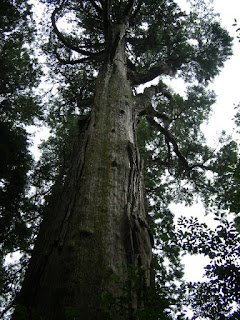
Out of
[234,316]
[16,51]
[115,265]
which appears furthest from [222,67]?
[115,265]

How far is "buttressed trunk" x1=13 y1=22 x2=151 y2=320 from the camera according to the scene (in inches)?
63.2

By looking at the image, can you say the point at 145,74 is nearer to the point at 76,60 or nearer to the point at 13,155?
the point at 76,60

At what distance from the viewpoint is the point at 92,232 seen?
1973mm

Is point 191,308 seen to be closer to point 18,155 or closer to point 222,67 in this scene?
point 18,155

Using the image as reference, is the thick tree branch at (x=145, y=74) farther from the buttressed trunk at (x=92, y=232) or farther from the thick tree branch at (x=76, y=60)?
the buttressed trunk at (x=92, y=232)

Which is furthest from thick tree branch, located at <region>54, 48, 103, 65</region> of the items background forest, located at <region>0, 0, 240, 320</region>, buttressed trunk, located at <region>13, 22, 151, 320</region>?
buttressed trunk, located at <region>13, 22, 151, 320</region>

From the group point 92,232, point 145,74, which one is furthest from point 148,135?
point 92,232

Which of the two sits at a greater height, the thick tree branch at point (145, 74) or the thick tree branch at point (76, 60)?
the thick tree branch at point (76, 60)

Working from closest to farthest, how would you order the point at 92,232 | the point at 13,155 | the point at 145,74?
the point at 92,232
the point at 13,155
the point at 145,74

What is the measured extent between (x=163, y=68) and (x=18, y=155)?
5.44m

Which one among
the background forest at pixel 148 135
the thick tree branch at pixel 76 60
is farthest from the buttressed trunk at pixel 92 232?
the thick tree branch at pixel 76 60

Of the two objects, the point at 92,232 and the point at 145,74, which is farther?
the point at 145,74

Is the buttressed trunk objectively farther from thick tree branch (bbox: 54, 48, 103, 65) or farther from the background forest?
thick tree branch (bbox: 54, 48, 103, 65)

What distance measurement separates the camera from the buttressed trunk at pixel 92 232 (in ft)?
5.27
